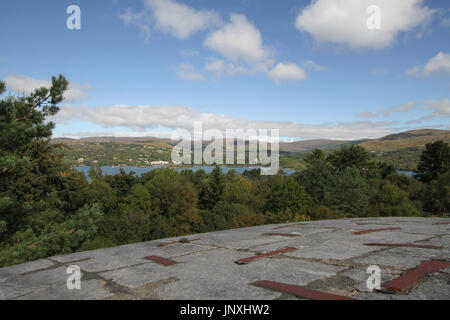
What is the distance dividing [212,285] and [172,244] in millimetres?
2647

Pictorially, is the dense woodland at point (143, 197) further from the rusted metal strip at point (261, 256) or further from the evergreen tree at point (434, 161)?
the rusted metal strip at point (261, 256)

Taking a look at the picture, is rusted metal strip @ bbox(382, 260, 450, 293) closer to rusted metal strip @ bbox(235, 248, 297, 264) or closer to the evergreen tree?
rusted metal strip @ bbox(235, 248, 297, 264)

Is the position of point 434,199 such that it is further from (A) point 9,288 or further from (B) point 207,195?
(A) point 9,288

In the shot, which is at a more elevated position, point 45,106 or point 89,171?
point 45,106

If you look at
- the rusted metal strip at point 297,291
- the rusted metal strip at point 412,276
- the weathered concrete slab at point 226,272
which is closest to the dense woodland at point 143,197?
the weathered concrete slab at point 226,272

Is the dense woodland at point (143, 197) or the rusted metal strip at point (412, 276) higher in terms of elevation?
the rusted metal strip at point (412, 276)

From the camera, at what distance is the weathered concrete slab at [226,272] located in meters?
2.23

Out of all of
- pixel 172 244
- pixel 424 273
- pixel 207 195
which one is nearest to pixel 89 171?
pixel 207 195

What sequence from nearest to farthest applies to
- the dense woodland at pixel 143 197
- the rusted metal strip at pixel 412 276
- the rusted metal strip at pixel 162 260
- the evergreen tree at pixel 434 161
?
the rusted metal strip at pixel 412 276, the rusted metal strip at pixel 162 260, the dense woodland at pixel 143 197, the evergreen tree at pixel 434 161

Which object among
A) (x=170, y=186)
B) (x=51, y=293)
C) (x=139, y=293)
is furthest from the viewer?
(x=170, y=186)

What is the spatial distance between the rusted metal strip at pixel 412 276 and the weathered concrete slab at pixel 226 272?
0.05 metres

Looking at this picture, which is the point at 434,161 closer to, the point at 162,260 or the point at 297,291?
the point at 162,260

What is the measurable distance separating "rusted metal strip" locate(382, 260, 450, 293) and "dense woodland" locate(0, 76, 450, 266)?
9595 mm
